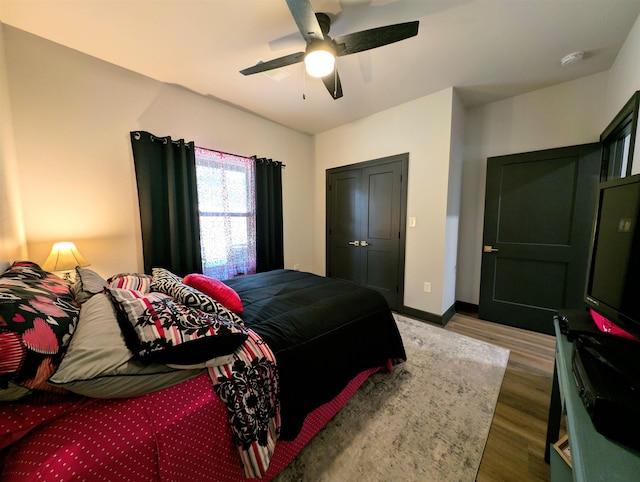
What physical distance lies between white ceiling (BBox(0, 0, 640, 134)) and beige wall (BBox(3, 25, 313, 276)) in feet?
0.53

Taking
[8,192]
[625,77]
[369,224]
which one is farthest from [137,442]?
[625,77]

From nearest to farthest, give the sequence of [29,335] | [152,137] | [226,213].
Result: [29,335]
[152,137]
[226,213]

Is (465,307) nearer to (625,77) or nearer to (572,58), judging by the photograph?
(625,77)

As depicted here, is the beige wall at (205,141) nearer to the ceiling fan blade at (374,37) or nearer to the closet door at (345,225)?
the closet door at (345,225)

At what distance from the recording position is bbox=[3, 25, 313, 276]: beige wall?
1.86 metres

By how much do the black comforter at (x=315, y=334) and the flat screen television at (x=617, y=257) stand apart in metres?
1.20

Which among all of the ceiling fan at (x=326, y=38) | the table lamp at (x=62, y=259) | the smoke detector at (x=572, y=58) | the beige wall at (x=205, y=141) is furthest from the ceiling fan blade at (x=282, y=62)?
the smoke detector at (x=572, y=58)

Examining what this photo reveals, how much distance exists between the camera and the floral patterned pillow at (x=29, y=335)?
609 mm

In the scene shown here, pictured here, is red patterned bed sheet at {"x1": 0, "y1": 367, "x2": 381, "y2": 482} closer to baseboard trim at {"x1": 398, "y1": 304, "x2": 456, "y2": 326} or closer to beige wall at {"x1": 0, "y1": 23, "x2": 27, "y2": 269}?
beige wall at {"x1": 0, "y1": 23, "x2": 27, "y2": 269}

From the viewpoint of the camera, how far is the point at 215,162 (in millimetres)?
2896

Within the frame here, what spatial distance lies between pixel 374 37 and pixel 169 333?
6.55 ft

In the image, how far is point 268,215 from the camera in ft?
11.3

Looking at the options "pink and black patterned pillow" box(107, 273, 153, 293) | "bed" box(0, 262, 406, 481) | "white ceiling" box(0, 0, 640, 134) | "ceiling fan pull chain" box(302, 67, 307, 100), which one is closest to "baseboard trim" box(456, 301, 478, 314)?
"bed" box(0, 262, 406, 481)

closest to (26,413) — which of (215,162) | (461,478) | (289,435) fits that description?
(289,435)
